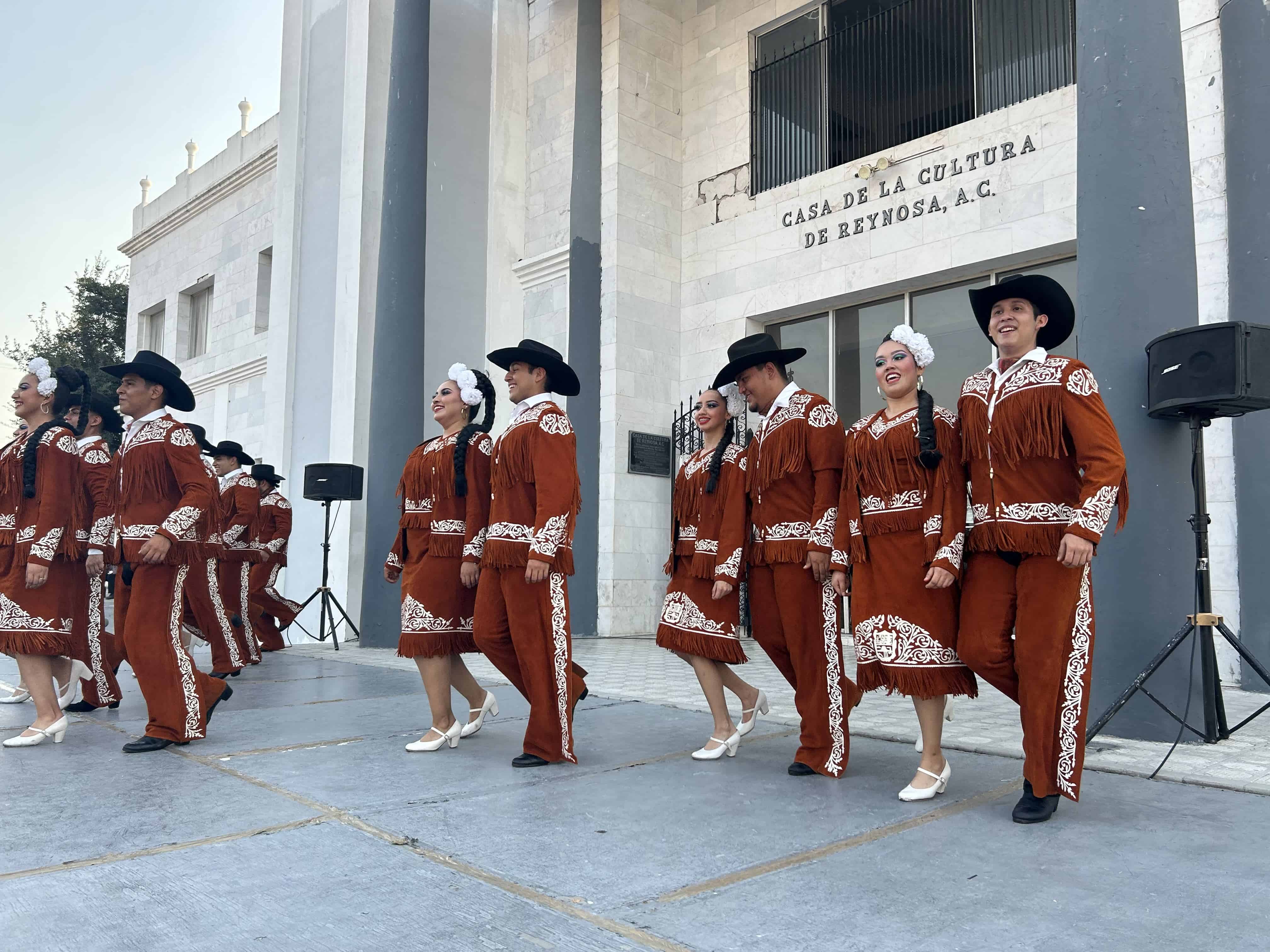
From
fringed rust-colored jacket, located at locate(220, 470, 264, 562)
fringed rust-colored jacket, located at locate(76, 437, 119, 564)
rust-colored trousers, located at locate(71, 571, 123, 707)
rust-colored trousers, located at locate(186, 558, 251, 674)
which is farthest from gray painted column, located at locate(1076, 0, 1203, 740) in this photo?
fringed rust-colored jacket, located at locate(220, 470, 264, 562)

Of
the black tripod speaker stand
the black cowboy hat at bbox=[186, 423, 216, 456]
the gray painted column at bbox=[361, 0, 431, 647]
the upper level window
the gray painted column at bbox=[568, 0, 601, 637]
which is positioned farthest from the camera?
the gray painted column at bbox=[568, 0, 601, 637]

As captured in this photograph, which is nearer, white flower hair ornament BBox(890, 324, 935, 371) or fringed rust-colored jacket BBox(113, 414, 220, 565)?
white flower hair ornament BBox(890, 324, 935, 371)

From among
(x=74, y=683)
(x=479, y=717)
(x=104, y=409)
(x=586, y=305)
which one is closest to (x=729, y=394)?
(x=479, y=717)

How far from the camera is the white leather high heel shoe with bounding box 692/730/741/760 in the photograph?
4801 mm

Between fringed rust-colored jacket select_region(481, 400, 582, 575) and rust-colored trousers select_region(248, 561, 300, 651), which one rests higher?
fringed rust-colored jacket select_region(481, 400, 582, 575)

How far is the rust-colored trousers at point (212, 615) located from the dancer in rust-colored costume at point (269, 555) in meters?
1.40

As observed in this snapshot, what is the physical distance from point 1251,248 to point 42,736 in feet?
28.0

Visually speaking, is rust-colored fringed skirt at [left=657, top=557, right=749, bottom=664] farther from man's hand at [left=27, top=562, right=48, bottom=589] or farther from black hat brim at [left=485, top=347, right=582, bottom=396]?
man's hand at [left=27, top=562, right=48, bottom=589]

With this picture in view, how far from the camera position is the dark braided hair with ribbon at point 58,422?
211 inches

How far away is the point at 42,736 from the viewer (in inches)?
207

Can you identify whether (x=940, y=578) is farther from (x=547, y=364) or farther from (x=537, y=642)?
(x=547, y=364)

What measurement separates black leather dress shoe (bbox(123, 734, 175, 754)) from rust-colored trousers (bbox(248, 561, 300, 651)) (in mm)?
4786

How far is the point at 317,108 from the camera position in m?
15.5

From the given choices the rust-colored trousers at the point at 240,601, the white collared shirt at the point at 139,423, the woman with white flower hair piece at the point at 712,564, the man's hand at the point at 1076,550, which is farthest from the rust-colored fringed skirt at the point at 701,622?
the rust-colored trousers at the point at 240,601
